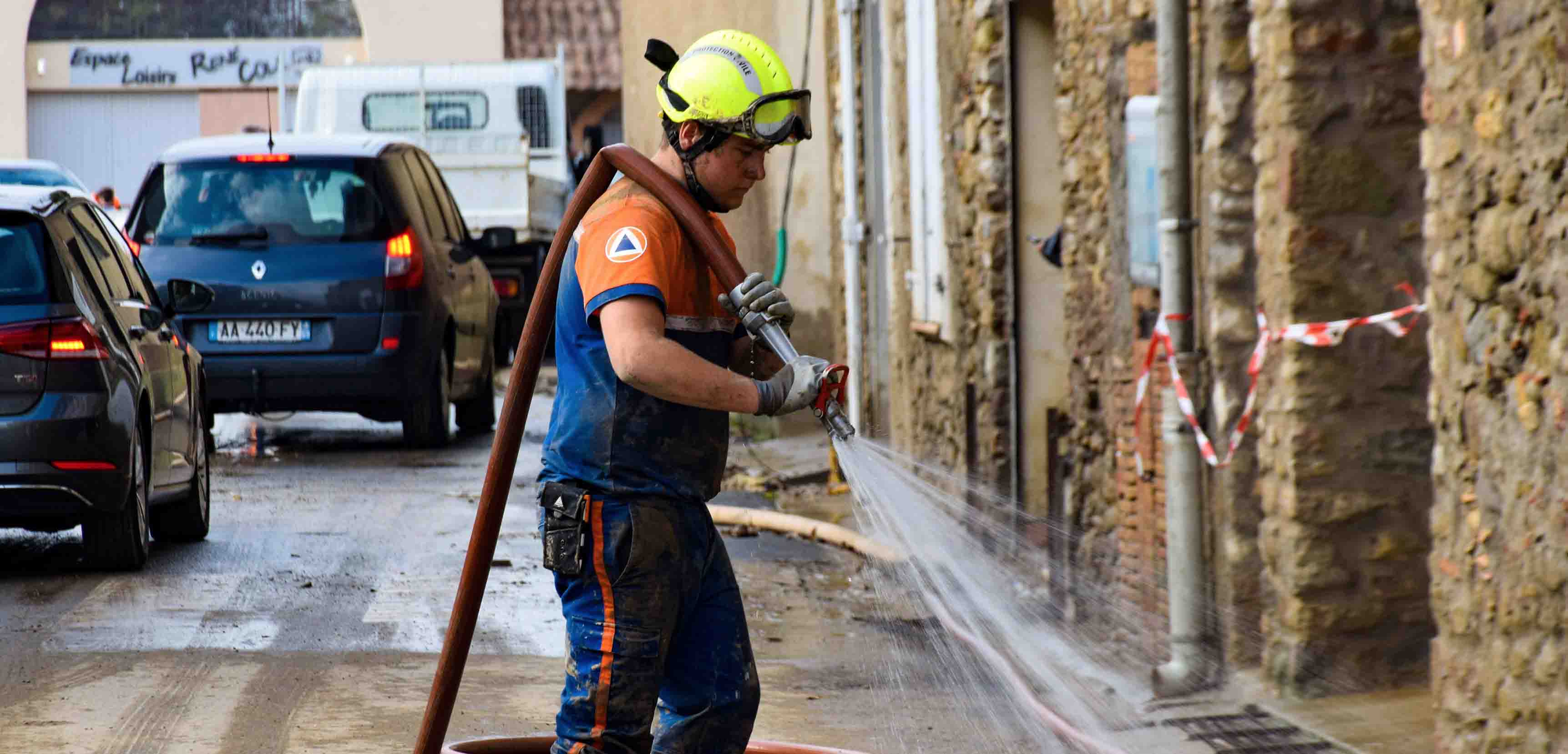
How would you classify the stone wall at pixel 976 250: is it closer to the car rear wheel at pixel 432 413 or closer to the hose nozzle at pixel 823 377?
the car rear wheel at pixel 432 413

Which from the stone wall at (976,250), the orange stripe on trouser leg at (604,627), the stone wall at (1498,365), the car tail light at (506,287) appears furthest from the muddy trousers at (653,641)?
the car tail light at (506,287)

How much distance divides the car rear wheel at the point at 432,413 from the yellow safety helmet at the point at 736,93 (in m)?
9.89

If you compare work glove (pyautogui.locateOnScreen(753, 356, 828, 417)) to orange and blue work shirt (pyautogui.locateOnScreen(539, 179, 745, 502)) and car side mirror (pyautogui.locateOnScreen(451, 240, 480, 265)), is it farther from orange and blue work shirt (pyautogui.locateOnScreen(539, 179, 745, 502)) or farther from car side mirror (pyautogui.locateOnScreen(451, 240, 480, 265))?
car side mirror (pyautogui.locateOnScreen(451, 240, 480, 265))

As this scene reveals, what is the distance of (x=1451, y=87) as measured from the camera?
5164mm

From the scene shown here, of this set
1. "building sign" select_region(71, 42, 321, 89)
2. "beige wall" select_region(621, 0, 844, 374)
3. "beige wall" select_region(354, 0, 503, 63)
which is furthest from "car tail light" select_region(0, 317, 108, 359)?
"building sign" select_region(71, 42, 321, 89)

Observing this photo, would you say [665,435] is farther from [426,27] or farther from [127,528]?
[426,27]

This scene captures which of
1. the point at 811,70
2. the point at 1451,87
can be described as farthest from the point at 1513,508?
the point at 811,70

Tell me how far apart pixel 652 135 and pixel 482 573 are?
15276mm

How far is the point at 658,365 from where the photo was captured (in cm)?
397

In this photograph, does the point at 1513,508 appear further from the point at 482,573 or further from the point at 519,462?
the point at 519,462

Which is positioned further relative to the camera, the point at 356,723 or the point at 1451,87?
the point at 356,723

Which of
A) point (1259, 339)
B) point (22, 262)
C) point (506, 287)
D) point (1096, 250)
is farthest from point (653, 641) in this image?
point (506, 287)

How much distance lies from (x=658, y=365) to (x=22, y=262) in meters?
5.59

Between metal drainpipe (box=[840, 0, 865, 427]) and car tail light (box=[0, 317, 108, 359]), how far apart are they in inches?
238
